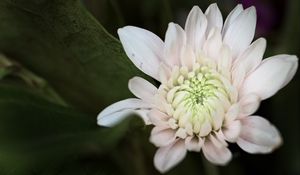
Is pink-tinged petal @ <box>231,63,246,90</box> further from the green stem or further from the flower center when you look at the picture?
the green stem

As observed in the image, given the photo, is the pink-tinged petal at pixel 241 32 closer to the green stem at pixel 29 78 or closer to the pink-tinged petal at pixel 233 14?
the pink-tinged petal at pixel 233 14

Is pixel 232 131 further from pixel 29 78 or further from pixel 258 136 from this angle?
pixel 29 78

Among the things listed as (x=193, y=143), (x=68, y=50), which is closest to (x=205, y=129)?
(x=193, y=143)

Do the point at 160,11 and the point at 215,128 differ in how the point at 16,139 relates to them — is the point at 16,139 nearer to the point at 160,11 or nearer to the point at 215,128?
the point at 215,128

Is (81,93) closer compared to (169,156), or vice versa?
(169,156)

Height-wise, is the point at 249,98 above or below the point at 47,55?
→ below

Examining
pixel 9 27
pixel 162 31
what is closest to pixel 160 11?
pixel 162 31
